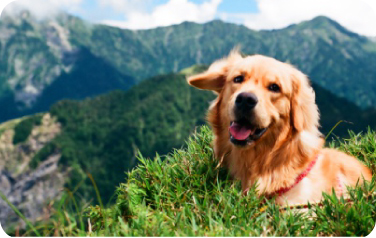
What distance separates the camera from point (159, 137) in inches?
6772

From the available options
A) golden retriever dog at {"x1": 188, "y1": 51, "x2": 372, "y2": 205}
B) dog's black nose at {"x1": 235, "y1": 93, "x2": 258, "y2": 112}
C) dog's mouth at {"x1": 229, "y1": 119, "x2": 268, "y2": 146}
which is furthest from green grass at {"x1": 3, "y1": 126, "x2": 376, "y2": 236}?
dog's black nose at {"x1": 235, "y1": 93, "x2": 258, "y2": 112}

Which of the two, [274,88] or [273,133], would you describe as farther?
Result: [273,133]

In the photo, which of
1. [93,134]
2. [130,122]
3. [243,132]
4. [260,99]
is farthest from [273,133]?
[93,134]

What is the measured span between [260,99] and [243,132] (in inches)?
15.7

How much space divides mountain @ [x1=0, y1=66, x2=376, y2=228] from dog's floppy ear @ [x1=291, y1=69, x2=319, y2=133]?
157932 millimetres

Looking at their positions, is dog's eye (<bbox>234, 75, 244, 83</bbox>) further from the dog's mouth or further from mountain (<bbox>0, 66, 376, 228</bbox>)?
mountain (<bbox>0, 66, 376, 228</bbox>)

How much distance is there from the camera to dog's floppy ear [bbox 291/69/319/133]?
4.27 meters

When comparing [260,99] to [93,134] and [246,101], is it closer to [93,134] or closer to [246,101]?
[246,101]

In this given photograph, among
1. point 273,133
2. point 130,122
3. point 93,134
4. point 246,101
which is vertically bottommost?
point 93,134

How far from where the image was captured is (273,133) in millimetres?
4195

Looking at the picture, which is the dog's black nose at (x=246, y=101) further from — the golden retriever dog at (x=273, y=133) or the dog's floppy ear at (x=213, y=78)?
the dog's floppy ear at (x=213, y=78)

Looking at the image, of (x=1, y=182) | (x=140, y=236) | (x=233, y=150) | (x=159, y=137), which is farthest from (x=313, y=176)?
(x=1, y=182)

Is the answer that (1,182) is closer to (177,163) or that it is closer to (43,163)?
(43,163)

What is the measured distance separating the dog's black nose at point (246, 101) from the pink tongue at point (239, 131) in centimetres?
25
